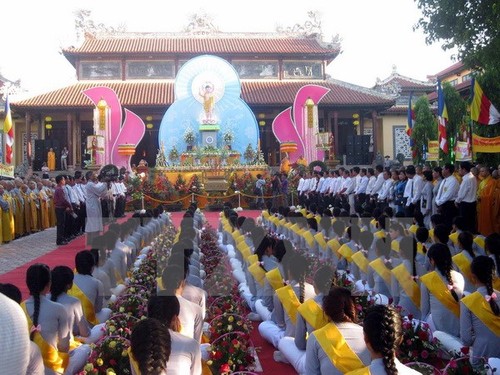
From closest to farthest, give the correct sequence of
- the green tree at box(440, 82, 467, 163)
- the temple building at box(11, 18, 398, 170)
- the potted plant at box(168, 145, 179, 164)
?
the green tree at box(440, 82, 467, 163) < the potted plant at box(168, 145, 179, 164) < the temple building at box(11, 18, 398, 170)

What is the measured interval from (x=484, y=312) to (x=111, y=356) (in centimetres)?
262

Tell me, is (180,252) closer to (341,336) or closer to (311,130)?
(341,336)

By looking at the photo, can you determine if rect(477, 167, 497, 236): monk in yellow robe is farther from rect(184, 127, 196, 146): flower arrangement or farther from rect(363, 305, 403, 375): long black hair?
rect(184, 127, 196, 146): flower arrangement

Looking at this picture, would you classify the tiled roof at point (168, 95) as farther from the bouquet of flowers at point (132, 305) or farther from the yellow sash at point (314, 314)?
the yellow sash at point (314, 314)

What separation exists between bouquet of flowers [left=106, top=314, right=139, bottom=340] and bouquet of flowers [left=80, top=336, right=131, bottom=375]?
0.81ft

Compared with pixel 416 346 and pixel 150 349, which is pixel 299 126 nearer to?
pixel 416 346

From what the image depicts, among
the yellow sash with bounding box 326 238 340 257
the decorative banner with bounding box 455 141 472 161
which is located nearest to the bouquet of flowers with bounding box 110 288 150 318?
the yellow sash with bounding box 326 238 340 257

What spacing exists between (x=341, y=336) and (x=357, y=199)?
12.5 m

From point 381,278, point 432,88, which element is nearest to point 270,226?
point 381,278

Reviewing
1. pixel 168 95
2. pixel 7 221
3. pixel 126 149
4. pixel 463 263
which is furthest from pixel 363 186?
pixel 168 95

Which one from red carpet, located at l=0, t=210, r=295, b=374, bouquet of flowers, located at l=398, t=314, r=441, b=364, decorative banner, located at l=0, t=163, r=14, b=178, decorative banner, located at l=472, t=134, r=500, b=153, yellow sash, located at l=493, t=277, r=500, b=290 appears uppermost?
decorative banner, located at l=472, t=134, r=500, b=153

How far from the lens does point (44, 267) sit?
436 cm

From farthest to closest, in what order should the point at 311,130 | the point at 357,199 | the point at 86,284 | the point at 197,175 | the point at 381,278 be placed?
the point at 311,130, the point at 197,175, the point at 357,199, the point at 381,278, the point at 86,284

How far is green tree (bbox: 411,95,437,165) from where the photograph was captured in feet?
82.4
